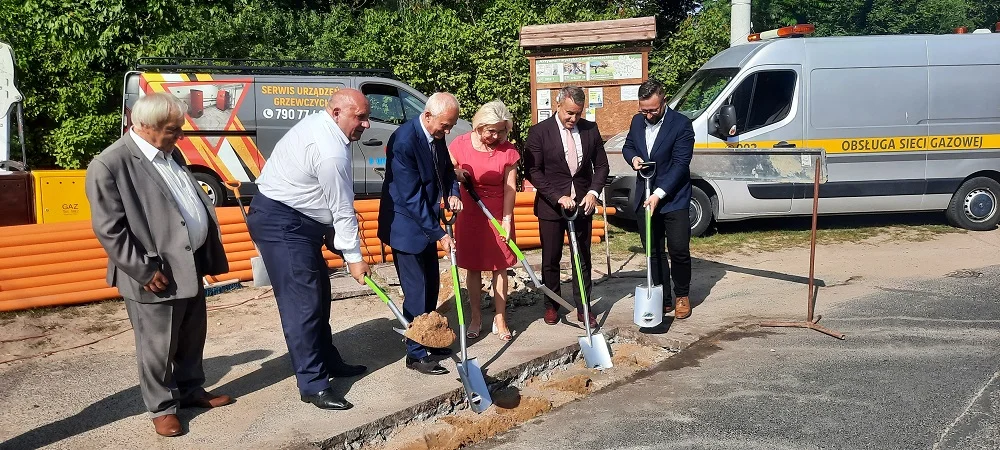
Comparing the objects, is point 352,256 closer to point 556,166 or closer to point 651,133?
point 556,166

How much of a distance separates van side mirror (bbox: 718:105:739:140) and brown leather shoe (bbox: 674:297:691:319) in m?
3.58

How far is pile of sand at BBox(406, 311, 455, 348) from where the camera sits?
520 centimetres

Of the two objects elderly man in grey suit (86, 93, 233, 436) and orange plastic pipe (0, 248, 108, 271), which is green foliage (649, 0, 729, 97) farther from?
elderly man in grey suit (86, 93, 233, 436)

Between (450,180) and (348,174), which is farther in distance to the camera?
(450,180)

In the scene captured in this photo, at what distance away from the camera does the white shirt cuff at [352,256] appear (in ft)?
16.5

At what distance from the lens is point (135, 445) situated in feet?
15.0

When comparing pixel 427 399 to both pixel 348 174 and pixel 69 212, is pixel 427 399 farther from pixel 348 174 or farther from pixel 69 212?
pixel 69 212

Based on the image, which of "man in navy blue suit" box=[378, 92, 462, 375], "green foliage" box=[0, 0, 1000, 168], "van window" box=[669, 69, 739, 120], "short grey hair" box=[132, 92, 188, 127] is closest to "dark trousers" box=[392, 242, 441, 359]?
"man in navy blue suit" box=[378, 92, 462, 375]

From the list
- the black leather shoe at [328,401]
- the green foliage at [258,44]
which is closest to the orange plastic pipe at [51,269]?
the black leather shoe at [328,401]

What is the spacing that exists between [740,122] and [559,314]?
4.45 metres

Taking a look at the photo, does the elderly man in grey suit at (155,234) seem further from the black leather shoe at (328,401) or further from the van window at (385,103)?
the van window at (385,103)

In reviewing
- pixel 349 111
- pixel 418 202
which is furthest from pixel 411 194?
pixel 349 111

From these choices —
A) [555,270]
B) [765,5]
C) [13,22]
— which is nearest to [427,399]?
[555,270]

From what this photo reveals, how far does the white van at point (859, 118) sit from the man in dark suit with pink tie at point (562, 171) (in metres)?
3.86
